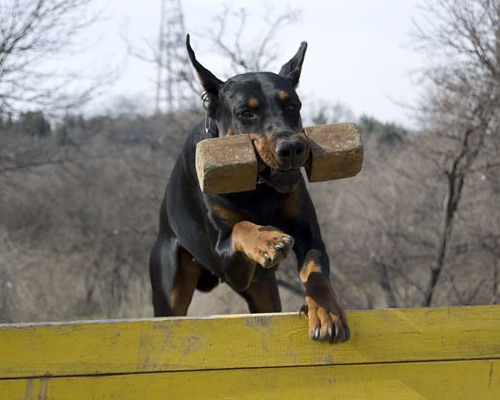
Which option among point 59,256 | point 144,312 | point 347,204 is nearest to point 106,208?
point 59,256

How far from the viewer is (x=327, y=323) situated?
2.99 meters

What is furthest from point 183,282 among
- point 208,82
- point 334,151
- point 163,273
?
point 334,151

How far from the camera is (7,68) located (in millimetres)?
10758

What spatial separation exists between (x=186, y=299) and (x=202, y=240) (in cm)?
44

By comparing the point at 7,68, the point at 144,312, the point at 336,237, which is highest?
the point at 7,68

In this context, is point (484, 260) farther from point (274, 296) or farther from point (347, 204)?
point (274, 296)

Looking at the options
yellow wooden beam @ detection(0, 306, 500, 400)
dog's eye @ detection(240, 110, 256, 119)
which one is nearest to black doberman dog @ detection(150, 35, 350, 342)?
dog's eye @ detection(240, 110, 256, 119)

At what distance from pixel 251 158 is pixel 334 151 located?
357 mm

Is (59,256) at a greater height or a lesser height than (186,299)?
lesser

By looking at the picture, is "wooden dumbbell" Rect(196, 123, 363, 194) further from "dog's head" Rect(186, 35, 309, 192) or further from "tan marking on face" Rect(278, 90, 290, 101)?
"tan marking on face" Rect(278, 90, 290, 101)

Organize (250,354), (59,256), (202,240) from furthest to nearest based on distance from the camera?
(59,256)
(202,240)
(250,354)

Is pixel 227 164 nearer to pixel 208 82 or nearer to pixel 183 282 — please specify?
pixel 208 82

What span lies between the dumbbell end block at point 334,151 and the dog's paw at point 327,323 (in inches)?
25.1

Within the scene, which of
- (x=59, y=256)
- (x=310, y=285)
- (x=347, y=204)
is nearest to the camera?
(x=310, y=285)
